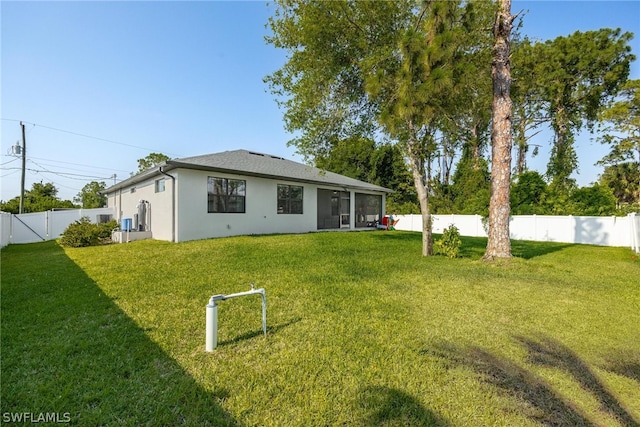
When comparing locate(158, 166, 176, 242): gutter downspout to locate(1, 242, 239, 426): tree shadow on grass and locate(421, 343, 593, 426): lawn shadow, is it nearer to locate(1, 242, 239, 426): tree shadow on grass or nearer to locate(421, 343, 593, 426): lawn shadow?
locate(1, 242, 239, 426): tree shadow on grass

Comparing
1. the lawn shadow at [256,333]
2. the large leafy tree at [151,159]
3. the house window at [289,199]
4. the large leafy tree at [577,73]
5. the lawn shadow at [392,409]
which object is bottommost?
the lawn shadow at [392,409]

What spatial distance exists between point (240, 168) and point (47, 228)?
1102 centimetres

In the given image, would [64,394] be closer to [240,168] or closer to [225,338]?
[225,338]

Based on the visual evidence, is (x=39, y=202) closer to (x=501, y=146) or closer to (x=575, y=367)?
(x=501, y=146)

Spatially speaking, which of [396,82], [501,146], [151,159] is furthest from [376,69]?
[151,159]

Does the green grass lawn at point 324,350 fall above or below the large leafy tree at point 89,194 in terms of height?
below

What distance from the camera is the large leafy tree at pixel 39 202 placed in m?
21.2

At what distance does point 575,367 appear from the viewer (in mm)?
2648

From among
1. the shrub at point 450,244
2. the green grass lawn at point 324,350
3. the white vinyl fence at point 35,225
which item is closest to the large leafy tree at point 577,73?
the shrub at point 450,244

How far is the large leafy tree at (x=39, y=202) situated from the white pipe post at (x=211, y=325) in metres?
25.8

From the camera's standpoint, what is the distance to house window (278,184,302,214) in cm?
1348

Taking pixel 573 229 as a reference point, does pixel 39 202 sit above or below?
above

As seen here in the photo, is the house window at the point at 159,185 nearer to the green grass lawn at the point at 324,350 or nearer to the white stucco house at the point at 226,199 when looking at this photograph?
the white stucco house at the point at 226,199

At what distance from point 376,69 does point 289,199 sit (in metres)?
7.17
